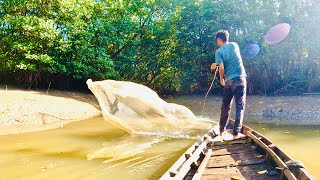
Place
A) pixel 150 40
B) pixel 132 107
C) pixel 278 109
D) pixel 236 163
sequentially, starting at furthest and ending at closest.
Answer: pixel 150 40
pixel 278 109
pixel 132 107
pixel 236 163

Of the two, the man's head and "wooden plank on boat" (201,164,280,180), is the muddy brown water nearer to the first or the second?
"wooden plank on boat" (201,164,280,180)

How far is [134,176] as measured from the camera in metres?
5.12

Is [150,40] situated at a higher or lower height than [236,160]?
higher

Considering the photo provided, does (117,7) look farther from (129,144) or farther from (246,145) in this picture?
(246,145)

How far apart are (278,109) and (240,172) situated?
11.0m

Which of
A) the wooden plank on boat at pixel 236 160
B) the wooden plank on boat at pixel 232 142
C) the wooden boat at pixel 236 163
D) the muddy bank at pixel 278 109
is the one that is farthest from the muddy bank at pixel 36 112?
the wooden plank on boat at pixel 236 160

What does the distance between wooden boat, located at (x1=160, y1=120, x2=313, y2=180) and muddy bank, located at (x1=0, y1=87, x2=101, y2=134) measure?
595cm

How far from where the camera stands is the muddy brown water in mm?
5285

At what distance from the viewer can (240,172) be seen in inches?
158

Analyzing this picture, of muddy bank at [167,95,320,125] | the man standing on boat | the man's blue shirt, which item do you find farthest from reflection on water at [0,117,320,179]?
muddy bank at [167,95,320,125]

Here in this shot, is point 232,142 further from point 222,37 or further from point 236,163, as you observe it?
point 222,37

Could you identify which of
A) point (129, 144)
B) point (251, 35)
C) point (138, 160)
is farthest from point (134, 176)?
point (251, 35)

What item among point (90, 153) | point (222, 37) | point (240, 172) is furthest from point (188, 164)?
point (90, 153)

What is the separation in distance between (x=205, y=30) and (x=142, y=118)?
36.7 feet
